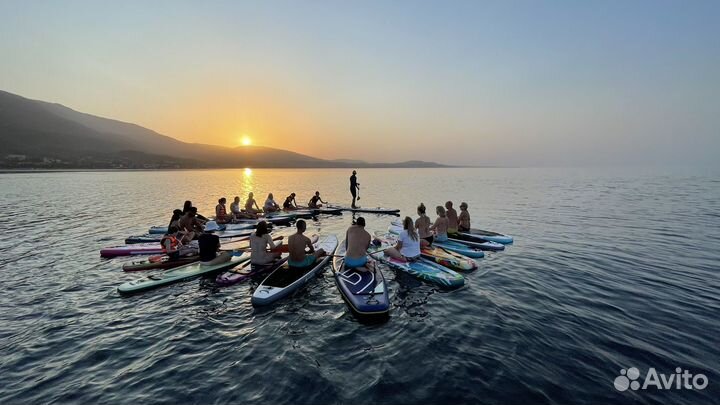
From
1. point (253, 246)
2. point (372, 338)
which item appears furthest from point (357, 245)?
point (253, 246)

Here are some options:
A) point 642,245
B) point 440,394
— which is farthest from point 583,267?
point 440,394

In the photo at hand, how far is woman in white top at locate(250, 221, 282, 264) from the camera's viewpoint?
13.7 m

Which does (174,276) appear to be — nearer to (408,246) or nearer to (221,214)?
(408,246)

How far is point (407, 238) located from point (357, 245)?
9.66ft

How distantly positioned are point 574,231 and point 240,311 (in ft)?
85.9

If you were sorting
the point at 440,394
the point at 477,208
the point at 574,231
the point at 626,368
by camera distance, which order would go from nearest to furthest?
the point at 440,394
the point at 626,368
the point at 574,231
the point at 477,208

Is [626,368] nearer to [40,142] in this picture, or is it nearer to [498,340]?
[498,340]

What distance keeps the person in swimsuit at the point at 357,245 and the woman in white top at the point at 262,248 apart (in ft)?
11.8

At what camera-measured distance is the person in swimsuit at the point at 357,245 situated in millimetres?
12836

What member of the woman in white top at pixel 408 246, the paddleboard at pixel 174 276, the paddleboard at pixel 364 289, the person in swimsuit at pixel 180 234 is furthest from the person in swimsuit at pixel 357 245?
the person in swimsuit at pixel 180 234

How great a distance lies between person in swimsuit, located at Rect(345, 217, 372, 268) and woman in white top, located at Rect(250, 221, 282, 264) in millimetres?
3597

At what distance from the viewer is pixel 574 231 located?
83.2 ft

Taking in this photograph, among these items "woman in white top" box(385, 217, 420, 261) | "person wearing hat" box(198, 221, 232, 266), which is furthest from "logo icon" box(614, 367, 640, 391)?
"person wearing hat" box(198, 221, 232, 266)

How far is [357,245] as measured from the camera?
42.7ft
